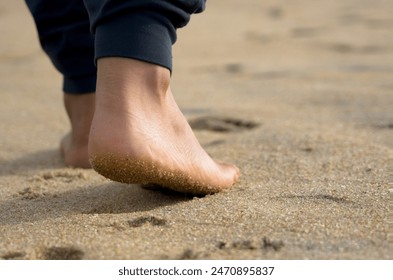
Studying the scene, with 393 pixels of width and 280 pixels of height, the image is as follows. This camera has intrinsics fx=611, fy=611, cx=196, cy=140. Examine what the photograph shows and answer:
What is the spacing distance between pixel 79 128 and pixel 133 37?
0.63 m

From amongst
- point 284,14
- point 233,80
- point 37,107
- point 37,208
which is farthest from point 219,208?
point 284,14

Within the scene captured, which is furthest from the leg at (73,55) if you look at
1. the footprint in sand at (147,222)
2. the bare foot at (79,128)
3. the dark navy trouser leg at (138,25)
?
the footprint in sand at (147,222)

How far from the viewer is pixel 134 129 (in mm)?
1179

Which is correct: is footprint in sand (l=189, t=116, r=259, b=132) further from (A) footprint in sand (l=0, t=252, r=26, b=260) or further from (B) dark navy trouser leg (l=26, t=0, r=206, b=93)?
(A) footprint in sand (l=0, t=252, r=26, b=260)

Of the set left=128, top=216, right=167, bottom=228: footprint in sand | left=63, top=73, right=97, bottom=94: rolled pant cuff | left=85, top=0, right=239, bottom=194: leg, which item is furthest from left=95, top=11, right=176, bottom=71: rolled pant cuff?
left=63, top=73, right=97, bottom=94: rolled pant cuff

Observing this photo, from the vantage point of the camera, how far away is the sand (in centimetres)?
104

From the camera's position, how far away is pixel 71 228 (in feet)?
3.70

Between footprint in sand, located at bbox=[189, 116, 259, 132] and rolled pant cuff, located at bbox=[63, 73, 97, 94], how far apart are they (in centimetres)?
52

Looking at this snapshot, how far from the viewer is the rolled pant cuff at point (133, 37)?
3.84 ft

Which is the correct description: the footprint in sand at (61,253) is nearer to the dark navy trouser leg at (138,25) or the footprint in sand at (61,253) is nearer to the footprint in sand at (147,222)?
the footprint in sand at (147,222)

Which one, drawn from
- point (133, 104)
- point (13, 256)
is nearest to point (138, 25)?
point (133, 104)

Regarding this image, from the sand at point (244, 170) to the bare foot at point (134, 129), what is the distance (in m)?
0.08
